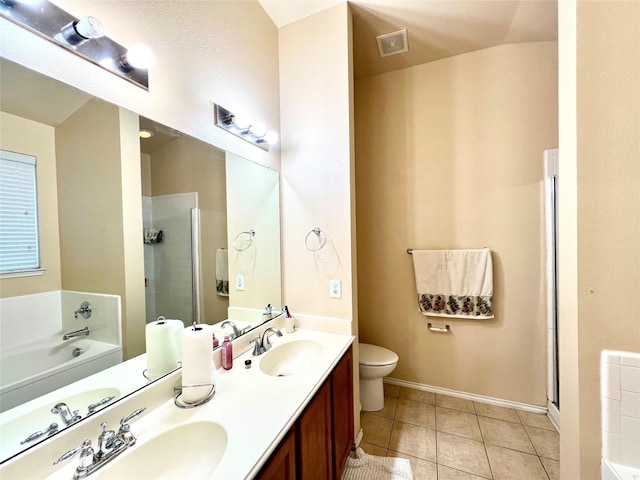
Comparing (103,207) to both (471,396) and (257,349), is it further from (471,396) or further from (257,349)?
(471,396)

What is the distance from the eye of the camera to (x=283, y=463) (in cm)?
85

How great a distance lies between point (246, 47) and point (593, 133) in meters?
1.81

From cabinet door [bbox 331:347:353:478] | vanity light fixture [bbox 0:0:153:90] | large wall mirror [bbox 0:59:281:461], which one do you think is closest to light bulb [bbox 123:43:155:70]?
vanity light fixture [bbox 0:0:153:90]

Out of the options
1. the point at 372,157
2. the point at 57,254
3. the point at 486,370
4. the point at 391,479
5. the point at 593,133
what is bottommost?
the point at 391,479

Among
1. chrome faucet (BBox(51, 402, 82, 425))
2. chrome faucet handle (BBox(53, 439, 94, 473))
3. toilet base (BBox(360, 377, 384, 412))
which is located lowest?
toilet base (BBox(360, 377, 384, 412))

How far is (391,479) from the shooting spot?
58.2 inches

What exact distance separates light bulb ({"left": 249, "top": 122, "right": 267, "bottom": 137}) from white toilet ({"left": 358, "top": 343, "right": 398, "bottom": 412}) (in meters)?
1.85

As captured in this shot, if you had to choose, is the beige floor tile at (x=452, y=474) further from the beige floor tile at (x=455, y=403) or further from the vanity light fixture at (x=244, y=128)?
the vanity light fixture at (x=244, y=128)

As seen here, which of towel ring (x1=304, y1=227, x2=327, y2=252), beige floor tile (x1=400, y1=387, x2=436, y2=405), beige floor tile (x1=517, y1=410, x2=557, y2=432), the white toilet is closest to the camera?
towel ring (x1=304, y1=227, x2=327, y2=252)

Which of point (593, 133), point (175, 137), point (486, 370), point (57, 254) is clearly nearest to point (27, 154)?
point (57, 254)

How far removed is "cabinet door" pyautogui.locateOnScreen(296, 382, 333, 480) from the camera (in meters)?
0.97

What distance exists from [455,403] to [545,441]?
1.91 ft

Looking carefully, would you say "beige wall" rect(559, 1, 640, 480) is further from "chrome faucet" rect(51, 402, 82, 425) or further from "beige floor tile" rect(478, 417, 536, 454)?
"chrome faucet" rect(51, 402, 82, 425)

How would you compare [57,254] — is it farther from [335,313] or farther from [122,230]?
[335,313]
